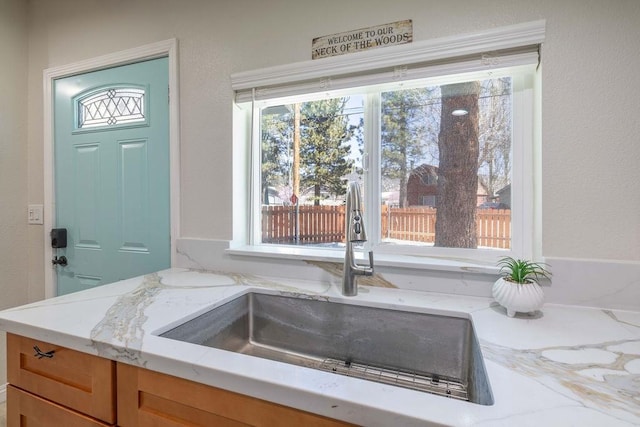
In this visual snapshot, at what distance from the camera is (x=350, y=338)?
108cm

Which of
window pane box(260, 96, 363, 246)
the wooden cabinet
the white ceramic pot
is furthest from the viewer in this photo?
window pane box(260, 96, 363, 246)

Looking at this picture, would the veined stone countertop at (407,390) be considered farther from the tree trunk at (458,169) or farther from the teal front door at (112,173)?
the teal front door at (112,173)

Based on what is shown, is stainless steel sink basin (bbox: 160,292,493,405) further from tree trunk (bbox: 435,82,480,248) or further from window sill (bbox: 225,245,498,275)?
tree trunk (bbox: 435,82,480,248)

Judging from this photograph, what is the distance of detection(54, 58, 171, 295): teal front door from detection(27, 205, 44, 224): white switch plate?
0.12 m

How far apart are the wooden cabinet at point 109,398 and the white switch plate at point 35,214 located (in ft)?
4.43

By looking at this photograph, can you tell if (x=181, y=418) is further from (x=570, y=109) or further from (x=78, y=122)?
(x=78, y=122)

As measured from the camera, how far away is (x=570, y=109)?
3.33ft

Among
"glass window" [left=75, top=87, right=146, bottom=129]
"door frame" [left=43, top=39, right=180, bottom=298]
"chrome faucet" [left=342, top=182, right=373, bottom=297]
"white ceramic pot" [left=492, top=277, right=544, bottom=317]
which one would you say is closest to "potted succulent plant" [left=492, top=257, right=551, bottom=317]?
"white ceramic pot" [left=492, top=277, right=544, bottom=317]

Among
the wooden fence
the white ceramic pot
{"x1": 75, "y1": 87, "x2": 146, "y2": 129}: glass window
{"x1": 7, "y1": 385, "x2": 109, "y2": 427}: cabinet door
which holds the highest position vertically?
{"x1": 75, "y1": 87, "x2": 146, "y2": 129}: glass window

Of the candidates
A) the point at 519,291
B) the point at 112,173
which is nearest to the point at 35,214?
the point at 112,173

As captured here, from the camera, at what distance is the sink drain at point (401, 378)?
90 cm

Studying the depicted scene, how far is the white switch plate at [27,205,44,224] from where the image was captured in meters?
1.93

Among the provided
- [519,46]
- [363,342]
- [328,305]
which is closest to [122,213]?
[328,305]

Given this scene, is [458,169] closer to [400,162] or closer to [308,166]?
[400,162]
